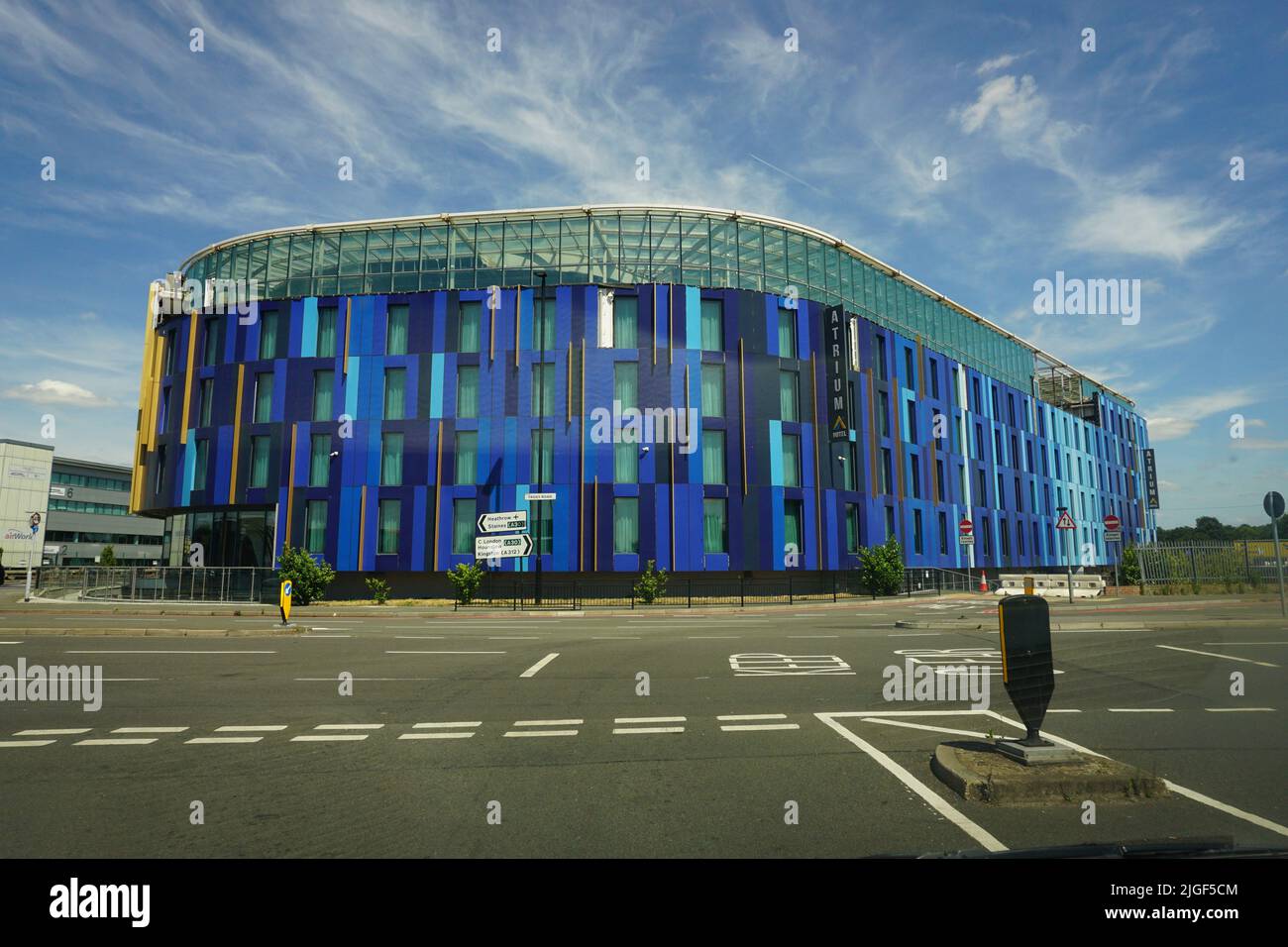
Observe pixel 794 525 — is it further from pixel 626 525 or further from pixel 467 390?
pixel 467 390

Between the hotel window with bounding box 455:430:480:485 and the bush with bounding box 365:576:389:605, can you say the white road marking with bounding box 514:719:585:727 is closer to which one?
the bush with bounding box 365:576:389:605

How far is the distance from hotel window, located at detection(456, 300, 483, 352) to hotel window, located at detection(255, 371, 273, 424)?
1083 cm

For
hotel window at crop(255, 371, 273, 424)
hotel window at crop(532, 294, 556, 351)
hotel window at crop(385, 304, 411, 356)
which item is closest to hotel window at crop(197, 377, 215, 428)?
hotel window at crop(255, 371, 273, 424)

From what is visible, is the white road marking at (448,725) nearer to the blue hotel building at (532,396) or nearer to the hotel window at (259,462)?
the blue hotel building at (532,396)

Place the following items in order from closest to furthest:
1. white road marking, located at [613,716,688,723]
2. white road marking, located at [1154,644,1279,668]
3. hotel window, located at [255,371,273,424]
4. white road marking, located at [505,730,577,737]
→ white road marking, located at [505,730,577,737] < white road marking, located at [613,716,688,723] < white road marking, located at [1154,644,1279,668] < hotel window, located at [255,371,273,424]

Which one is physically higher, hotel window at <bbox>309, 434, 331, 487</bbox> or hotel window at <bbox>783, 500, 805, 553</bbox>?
hotel window at <bbox>309, 434, 331, 487</bbox>

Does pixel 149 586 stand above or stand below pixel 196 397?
below

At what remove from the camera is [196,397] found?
40.2 meters

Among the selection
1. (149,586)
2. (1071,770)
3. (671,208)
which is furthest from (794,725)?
(149,586)

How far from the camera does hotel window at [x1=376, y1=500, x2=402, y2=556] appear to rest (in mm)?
35844

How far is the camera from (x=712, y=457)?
36.4 metres

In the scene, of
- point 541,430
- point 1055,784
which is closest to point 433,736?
point 1055,784

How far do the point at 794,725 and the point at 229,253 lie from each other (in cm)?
4634
